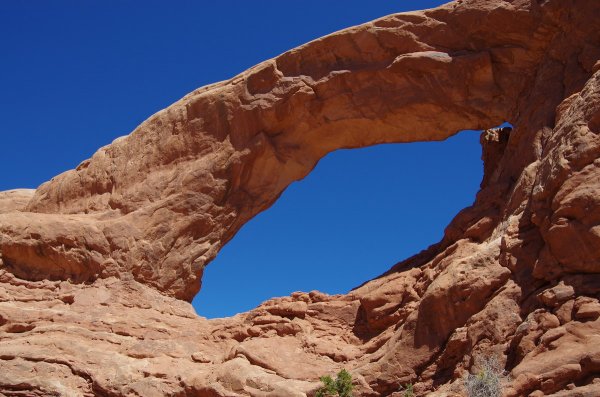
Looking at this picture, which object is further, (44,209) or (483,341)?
(44,209)

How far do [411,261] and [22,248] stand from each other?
9.14 meters

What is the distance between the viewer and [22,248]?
56.5ft

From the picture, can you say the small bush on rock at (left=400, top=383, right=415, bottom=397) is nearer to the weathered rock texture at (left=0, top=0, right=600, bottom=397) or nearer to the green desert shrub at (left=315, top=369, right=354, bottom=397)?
the weathered rock texture at (left=0, top=0, right=600, bottom=397)

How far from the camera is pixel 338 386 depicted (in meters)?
13.2

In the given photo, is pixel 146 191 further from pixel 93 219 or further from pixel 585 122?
pixel 585 122

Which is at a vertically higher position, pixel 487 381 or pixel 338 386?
pixel 338 386

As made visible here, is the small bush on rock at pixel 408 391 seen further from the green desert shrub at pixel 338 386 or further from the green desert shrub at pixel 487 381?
the green desert shrub at pixel 487 381

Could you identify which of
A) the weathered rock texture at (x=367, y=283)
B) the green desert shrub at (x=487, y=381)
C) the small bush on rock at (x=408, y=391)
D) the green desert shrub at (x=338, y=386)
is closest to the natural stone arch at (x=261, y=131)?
the weathered rock texture at (x=367, y=283)

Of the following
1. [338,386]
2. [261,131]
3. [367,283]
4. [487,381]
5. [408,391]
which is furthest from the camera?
[261,131]

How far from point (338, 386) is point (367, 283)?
4.20 meters

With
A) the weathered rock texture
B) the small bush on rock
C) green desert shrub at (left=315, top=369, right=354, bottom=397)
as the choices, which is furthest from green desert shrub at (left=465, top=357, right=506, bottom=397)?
green desert shrub at (left=315, top=369, right=354, bottom=397)

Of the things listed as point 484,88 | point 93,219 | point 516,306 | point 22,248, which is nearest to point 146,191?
point 93,219

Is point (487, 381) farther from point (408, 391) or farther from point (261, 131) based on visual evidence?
point (261, 131)

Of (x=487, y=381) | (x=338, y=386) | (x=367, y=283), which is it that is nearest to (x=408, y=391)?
(x=338, y=386)
